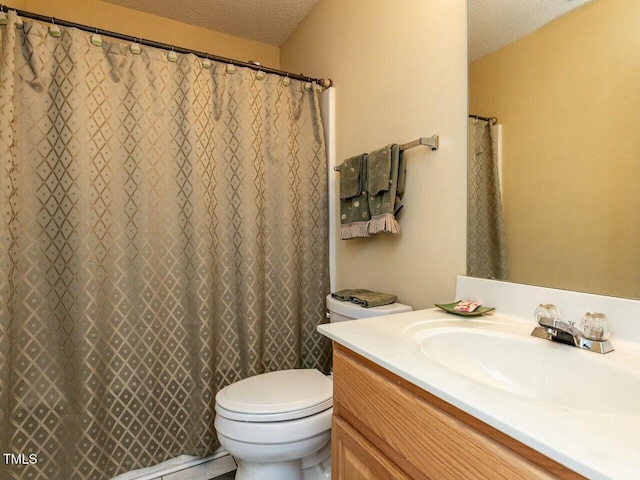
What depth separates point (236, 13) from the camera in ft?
6.81

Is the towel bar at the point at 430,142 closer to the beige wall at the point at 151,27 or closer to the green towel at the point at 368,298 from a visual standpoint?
the green towel at the point at 368,298

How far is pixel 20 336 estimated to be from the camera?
1265 millimetres

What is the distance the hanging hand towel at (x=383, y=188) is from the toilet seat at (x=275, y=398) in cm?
66

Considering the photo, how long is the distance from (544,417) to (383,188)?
985 mm

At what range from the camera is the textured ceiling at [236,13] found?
1.99 m

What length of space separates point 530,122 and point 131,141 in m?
1.53

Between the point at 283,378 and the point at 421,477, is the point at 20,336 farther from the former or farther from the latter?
the point at 421,477

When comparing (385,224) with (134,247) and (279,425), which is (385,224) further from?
(134,247)

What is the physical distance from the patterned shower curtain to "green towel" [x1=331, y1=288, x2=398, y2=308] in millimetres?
437

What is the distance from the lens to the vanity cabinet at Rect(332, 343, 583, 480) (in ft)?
1.43

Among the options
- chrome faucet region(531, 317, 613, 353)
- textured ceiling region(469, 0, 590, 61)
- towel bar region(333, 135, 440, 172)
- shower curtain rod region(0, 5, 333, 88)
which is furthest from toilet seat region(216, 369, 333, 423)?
shower curtain rod region(0, 5, 333, 88)

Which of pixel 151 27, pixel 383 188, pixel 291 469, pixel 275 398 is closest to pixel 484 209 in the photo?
pixel 383 188

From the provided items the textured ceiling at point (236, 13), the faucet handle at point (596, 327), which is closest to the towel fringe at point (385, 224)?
the faucet handle at point (596, 327)

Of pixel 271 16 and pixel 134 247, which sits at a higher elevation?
pixel 271 16
